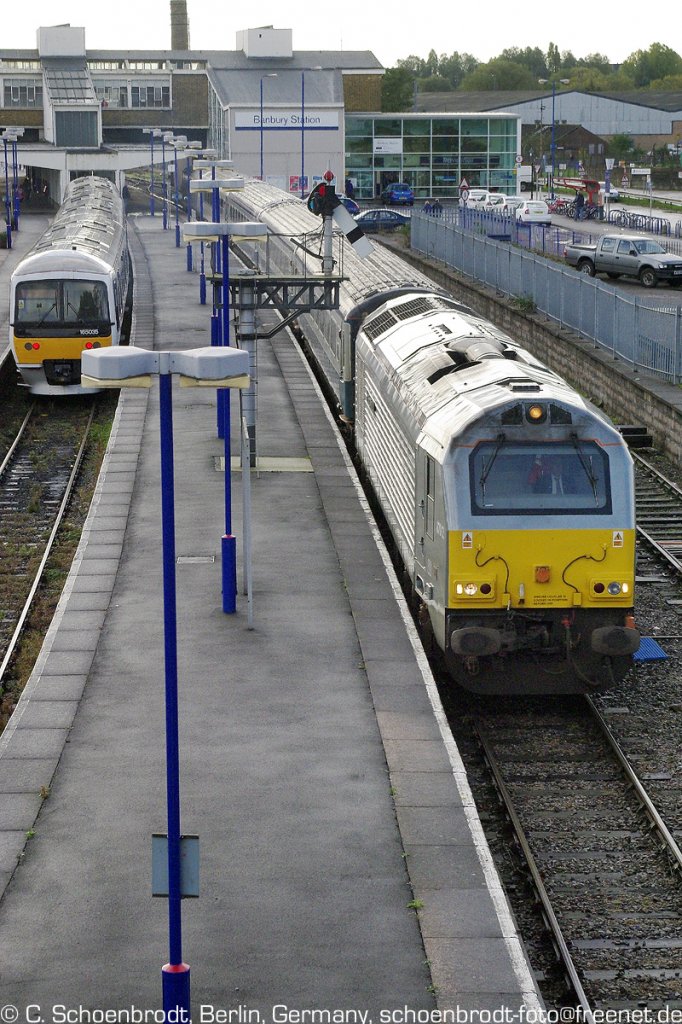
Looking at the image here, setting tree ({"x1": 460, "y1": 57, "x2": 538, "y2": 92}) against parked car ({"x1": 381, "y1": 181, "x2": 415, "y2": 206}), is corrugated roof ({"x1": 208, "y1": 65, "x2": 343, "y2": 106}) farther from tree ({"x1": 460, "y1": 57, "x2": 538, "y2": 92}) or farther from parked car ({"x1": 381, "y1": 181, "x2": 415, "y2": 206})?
tree ({"x1": 460, "y1": 57, "x2": 538, "y2": 92})

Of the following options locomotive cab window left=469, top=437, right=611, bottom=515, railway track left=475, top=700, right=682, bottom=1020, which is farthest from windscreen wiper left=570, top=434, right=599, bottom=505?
railway track left=475, top=700, right=682, bottom=1020

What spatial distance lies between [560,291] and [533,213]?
2916cm

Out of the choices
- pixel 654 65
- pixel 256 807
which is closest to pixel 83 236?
pixel 256 807

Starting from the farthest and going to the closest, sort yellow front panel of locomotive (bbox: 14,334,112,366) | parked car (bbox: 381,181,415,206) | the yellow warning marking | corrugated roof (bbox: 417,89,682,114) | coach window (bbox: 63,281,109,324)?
corrugated roof (bbox: 417,89,682,114), parked car (bbox: 381,181,415,206), coach window (bbox: 63,281,109,324), yellow front panel of locomotive (bbox: 14,334,112,366), the yellow warning marking

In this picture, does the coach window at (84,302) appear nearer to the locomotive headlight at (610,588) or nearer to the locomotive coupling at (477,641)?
the locomotive coupling at (477,641)

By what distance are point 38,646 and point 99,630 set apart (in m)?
1.47

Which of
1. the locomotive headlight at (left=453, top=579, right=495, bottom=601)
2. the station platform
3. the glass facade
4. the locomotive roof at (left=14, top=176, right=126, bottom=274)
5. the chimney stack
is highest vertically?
the chimney stack

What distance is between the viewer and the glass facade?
257ft

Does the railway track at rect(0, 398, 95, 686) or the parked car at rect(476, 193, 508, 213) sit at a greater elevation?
the parked car at rect(476, 193, 508, 213)

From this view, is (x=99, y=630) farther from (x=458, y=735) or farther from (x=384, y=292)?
(x=384, y=292)

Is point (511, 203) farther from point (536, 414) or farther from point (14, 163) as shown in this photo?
point (536, 414)

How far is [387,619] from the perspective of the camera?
15.8 meters

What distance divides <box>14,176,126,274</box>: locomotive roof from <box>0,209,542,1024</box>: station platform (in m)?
11.3

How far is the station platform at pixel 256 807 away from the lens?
28.5 feet
